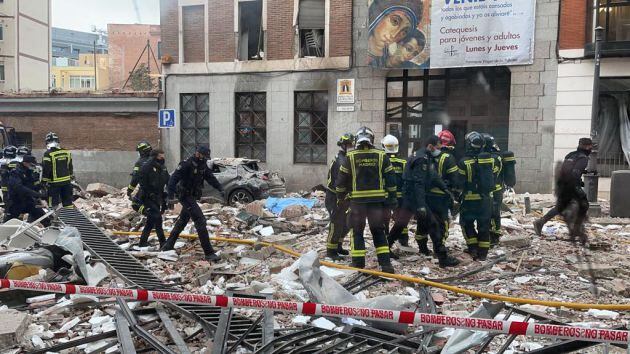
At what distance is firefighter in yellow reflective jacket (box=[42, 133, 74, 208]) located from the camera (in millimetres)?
9250

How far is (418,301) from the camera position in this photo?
5805mm

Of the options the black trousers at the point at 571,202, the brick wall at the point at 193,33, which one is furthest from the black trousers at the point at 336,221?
the brick wall at the point at 193,33

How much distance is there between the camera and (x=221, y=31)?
62.3ft

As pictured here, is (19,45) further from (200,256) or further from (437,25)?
(200,256)

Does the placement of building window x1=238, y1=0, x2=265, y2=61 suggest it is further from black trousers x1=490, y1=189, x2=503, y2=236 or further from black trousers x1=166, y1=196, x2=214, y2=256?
black trousers x1=490, y1=189, x2=503, y2=236

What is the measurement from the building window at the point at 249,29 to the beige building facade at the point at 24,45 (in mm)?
20580

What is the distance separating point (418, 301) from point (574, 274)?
8.34 ft

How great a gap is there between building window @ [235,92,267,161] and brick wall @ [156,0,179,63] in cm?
304

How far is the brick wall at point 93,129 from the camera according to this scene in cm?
1986

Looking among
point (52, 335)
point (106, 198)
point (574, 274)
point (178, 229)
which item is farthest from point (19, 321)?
point (106, 198)

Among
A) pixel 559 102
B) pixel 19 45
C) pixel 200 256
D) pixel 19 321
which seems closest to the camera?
pixel 19 321

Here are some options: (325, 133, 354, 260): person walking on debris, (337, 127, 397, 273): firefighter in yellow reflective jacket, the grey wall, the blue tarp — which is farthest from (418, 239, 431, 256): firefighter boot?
the grey wall

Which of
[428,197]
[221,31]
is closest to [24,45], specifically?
[221,31]

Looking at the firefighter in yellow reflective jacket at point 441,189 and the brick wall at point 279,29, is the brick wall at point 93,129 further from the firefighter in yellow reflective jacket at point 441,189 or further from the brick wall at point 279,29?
the firefighter in yellow reflective jacket at point 441,189
